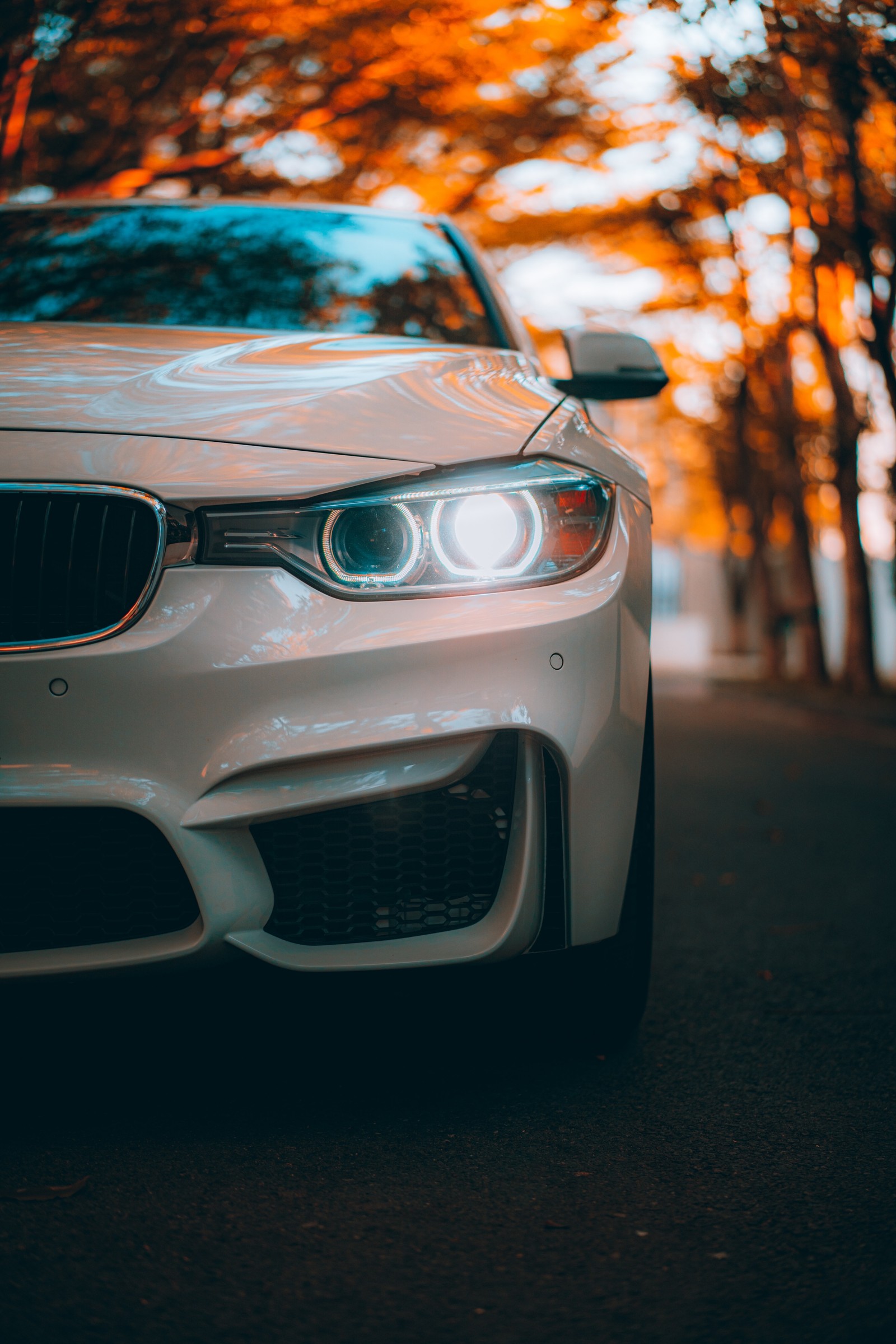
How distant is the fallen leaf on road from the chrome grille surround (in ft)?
2.70

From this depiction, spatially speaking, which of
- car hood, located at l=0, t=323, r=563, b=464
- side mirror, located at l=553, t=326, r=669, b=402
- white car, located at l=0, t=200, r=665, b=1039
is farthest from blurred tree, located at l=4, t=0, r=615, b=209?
white car, located at l=0, t=200, r=665, b=1039

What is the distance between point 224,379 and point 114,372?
0.63 ft

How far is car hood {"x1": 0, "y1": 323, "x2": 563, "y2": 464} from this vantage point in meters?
2.13

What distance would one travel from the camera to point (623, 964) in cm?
244

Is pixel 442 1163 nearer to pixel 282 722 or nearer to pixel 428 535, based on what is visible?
pixel 282 722

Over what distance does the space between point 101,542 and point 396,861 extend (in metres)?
0.68

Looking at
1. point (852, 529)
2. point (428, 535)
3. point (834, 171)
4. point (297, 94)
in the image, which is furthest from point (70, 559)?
point (852, 529)

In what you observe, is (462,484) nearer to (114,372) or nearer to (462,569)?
(462,569)

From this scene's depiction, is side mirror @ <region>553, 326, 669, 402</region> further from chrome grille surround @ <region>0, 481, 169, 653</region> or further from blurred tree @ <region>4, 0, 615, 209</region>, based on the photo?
blurred tree @ <region>4, 0, 615, 209</region>

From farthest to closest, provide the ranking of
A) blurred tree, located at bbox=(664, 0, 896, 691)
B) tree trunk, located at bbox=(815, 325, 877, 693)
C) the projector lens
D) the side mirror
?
tree trunk, located at bbox=(815, 325, 877, 693), blurred tree, located at bbox=(664, 0, 896, 691), the side mirror, the projector lens

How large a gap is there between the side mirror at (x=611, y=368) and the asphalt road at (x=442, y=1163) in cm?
141

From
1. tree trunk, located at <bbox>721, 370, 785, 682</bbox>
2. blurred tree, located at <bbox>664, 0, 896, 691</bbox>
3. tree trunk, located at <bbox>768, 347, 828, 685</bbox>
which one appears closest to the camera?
blurred tree, located at <bbox>664, 0, 896, 691</bbox>

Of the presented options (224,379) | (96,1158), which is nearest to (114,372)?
(224,379)

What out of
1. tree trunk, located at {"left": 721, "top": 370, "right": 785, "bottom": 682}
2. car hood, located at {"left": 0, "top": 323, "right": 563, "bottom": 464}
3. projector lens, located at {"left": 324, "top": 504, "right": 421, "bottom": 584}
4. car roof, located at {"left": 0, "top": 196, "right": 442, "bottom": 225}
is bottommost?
tree trunk, located at {"left": 721, "top": 370, "right": 785, "bottom": 682}
